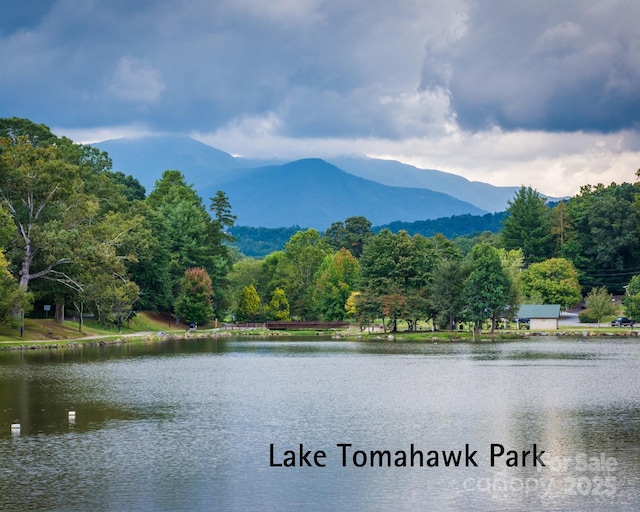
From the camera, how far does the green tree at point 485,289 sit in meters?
97.3

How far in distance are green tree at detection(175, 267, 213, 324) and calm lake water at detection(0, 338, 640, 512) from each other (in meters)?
53.5

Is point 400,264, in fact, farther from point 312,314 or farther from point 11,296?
point 11,296

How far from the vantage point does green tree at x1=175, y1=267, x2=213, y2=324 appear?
379 ft

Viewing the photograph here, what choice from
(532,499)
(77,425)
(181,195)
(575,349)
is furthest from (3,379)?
(181,195)

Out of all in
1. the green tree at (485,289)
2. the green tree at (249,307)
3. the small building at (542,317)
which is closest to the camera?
the green tree at (485,289)

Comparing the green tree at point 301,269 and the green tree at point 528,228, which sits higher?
the green tree at point 528,228

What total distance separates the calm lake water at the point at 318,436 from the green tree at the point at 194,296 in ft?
176

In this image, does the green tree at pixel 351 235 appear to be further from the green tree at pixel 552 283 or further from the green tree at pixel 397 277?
the green tree at pixel 397 277

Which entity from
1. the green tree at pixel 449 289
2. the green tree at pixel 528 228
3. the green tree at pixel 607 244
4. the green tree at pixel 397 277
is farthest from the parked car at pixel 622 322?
the green tree at pixel 528 228

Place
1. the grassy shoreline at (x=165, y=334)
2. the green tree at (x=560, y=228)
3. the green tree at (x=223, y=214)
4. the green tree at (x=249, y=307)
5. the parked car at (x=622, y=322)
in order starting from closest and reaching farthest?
the grassy shoreline at (x=165, y=334) → the parked car at (x=622, y=322) → the green tree at (x=249, y=307) → the green tree at (x=223, y=214) → the green tree at (x=560, y=228)

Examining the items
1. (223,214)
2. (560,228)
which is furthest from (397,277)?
(560,228)

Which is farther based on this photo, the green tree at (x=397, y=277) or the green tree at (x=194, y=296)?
the green tree at (x=194, y=296)

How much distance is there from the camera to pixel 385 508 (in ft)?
73.9

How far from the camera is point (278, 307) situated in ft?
421
